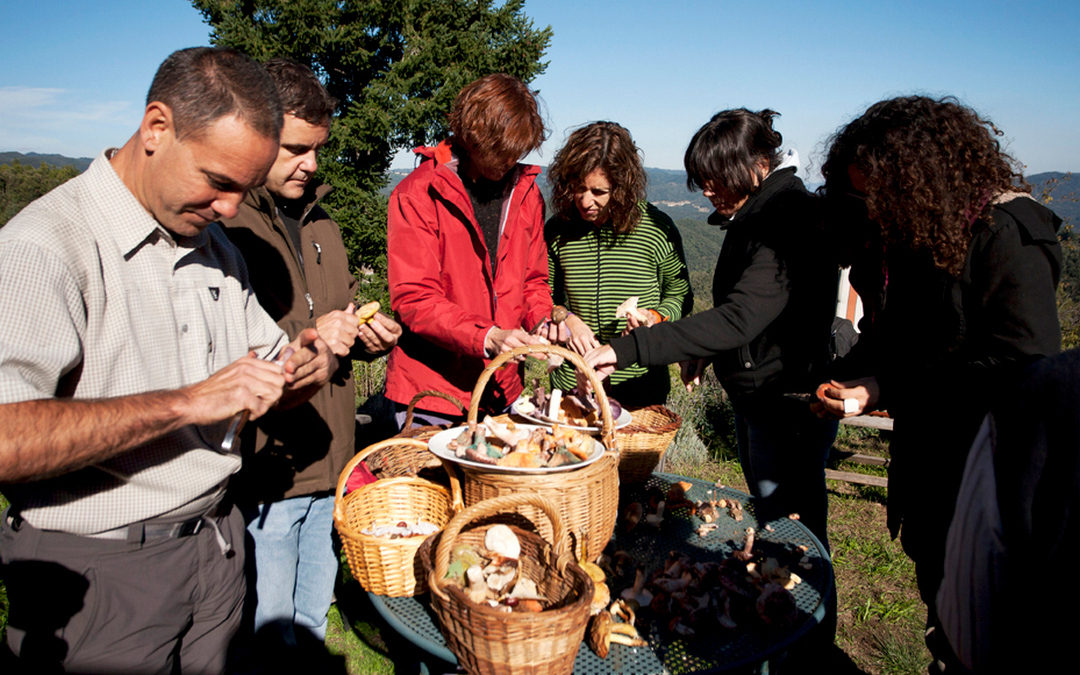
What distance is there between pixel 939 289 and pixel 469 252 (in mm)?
1972

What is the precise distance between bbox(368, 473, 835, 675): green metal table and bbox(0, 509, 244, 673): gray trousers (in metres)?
0.59

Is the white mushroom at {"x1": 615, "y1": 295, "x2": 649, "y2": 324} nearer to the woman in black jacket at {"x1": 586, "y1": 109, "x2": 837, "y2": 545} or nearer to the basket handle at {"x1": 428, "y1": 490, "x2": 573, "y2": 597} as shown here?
the woman in black jacket at {"x1": 586, "y1": 109, "x2": 837, "y2": 545}

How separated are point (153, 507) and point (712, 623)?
170 centimetres

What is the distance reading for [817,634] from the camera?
111 inches

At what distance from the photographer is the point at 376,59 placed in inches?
770

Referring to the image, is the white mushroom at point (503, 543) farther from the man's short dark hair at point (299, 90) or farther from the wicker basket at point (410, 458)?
the man's short dark hair at point (299, 90)

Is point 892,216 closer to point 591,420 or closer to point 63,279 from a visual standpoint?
point 591,420

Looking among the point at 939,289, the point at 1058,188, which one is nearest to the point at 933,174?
the point at 939,289

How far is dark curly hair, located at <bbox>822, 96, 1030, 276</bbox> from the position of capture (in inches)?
80.5

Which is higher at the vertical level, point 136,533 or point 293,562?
point 136,533

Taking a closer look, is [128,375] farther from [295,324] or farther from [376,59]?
[376,59]

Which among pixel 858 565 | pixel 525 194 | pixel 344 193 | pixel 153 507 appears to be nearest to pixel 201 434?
pixel 153 507

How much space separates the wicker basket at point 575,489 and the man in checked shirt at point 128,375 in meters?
0.72

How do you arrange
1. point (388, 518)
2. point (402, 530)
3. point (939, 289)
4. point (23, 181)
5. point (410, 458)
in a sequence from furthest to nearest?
point (23, 181) → point (410, 458) → point (388, 518) → point (402, 530) → point (939, 289)
